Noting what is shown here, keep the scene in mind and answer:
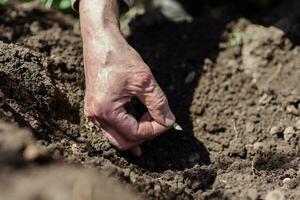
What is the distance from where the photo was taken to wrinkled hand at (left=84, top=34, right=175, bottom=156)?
83.3 inches

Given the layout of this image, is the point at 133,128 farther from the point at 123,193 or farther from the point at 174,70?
the point at 174,70

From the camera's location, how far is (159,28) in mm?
3061

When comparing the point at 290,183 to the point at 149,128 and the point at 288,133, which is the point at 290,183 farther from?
the point at 149,128

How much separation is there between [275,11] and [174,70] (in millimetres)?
830

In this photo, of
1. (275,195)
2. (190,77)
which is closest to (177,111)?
(190,77)

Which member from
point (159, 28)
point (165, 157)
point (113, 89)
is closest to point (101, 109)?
point (113, 89)

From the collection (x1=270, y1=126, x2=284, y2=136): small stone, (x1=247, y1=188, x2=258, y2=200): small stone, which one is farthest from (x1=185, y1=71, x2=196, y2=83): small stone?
(x1=247, y1=188, x2=258, y2=200): small stone

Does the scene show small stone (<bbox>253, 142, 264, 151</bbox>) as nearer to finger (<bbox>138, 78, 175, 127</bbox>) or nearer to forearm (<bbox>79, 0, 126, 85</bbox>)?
finger (<bbox>138, 78, 175, 127</bbox>)

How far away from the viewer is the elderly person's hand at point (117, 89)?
2.12m

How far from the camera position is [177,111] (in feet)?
8.57

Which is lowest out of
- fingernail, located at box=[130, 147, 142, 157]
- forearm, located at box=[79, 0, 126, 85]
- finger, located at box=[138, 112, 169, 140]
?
fingernail, located at box=[130, 147, 142, 157]

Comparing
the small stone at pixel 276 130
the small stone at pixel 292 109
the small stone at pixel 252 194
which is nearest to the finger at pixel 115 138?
the small stone at pixel 252 194

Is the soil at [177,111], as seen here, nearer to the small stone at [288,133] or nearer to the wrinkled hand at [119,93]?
the small stone at [288,133]

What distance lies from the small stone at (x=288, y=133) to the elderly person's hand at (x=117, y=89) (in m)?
0.56
